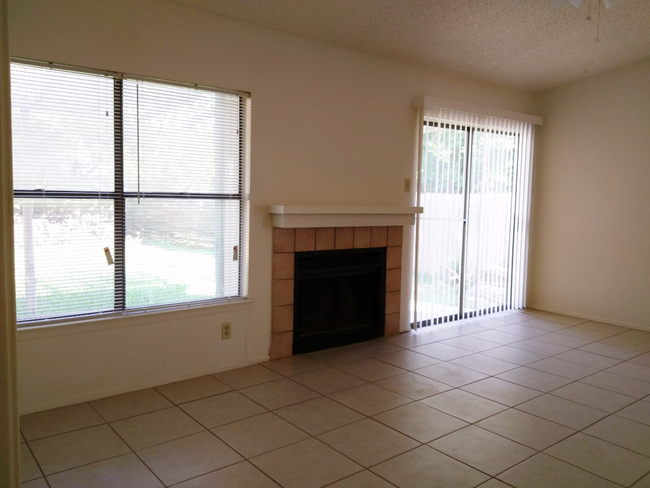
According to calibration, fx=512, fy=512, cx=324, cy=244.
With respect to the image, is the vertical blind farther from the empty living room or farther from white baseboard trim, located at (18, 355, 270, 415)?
white baseboard trim, located at (18, 355, 270, 415)

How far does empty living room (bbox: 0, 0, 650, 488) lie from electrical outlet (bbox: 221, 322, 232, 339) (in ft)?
0.07

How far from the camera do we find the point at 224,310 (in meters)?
3.47

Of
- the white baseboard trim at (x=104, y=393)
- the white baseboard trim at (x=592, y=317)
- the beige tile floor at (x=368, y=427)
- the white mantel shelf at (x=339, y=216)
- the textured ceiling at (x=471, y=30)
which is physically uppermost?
the textured ceiling at (x=471, y=30)

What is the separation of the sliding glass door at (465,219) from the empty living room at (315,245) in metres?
0.03

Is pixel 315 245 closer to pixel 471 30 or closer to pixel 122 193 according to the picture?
pixel 122 193

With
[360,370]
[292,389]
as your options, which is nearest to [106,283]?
[292,389]

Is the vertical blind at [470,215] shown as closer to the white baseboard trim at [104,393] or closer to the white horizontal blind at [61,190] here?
the white baseboard trim at [104,393]

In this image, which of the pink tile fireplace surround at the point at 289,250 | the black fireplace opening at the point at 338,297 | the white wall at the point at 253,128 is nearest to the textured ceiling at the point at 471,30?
the white wall at the point at 253,128

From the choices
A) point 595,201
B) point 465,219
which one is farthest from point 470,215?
point 595,201

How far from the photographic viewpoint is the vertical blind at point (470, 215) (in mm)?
4613

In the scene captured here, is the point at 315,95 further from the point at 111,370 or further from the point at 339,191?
the point at 111,370

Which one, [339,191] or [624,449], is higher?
[339,191]

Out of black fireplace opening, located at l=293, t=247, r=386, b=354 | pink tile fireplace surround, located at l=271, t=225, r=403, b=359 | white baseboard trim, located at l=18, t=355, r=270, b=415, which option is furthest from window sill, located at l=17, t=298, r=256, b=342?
black fireplace opening, located at l=293, t=247, r=386, b=354

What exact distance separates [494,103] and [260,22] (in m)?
2.72
